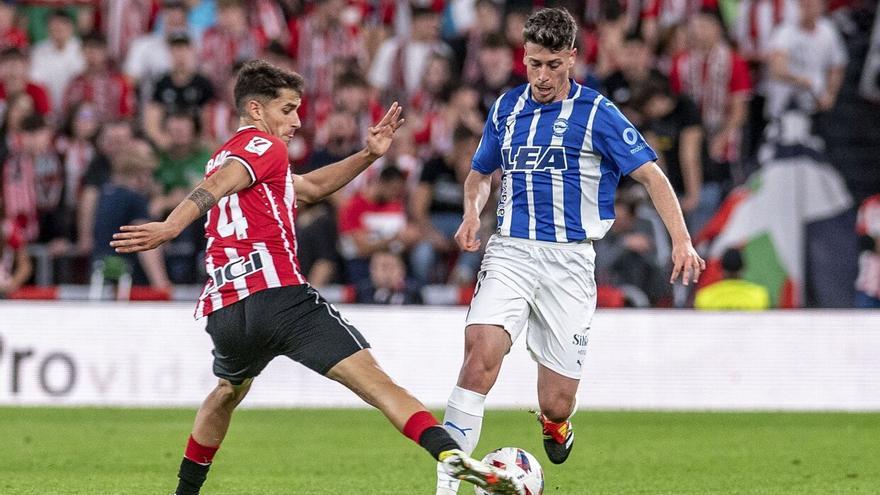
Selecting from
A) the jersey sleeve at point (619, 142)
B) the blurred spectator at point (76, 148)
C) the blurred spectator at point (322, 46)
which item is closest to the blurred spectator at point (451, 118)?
the blurred spectator at point (322, 46)

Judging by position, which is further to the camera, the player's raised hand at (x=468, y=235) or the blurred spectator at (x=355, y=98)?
the blurred spectator at (x=355, y=98)

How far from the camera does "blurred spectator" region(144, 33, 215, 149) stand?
15.3m

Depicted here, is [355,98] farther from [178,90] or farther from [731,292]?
[731,292]

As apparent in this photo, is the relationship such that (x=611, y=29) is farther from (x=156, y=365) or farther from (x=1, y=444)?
(x=1, y=444)

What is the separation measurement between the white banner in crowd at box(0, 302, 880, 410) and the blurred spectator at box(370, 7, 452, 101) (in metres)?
3.46

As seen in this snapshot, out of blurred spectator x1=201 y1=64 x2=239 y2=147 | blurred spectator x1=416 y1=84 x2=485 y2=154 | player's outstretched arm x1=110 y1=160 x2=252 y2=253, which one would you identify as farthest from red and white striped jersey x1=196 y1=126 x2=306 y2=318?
blurred spectator x1=201 y1=64 x2=239 y2=147

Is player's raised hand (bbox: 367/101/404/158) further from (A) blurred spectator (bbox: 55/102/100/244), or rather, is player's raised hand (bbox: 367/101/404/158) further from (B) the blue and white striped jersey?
(A) blurred spectator (bbox: 55/102/100/244)

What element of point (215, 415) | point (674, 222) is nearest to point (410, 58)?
point (674, 222)

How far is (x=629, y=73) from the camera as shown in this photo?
1488cm

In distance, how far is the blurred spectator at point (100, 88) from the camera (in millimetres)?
15750

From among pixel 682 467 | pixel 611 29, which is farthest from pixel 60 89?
pixel 682 467

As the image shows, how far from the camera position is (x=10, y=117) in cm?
1531

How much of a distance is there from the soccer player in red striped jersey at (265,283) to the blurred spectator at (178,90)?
8662mm

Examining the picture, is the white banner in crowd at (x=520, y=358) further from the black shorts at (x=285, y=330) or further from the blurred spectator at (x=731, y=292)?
the black shorts at (x=285, y=330)
